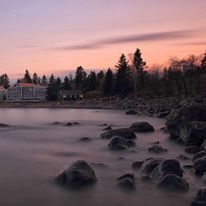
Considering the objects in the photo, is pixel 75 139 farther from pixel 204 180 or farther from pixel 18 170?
pixel 204 180

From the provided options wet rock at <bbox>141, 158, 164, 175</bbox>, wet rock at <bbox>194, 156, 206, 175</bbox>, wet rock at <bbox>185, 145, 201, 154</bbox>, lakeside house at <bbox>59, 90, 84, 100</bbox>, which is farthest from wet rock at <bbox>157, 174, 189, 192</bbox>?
lakeside house at <bbox>59, 90, 84, 100</bbox>

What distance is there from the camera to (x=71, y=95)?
12144 cm

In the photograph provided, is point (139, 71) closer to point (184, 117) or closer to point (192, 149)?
point (184, 117)

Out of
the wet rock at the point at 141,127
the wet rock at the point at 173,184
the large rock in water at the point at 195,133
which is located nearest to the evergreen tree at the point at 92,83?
the wet rock at the point at 141,127

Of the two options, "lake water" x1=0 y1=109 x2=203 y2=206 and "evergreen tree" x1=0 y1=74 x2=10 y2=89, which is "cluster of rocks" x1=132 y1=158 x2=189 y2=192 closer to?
"lake water" x1=0 y1=109 x2=203 y2=206

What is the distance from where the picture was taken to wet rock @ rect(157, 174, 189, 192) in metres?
13.8

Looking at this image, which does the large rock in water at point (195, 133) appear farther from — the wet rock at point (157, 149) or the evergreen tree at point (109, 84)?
the evergreen tree at point (109, 84)

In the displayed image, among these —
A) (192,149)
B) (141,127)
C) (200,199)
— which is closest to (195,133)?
(192,149)

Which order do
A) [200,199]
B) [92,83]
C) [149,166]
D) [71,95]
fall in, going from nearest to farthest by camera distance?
[200,199], [149,166], [92,83], [71,95]

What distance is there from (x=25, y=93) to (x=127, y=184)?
127974 millimetres

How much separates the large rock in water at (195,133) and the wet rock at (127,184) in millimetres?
9152

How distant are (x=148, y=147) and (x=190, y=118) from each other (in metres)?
4.00

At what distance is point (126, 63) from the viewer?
10594cm

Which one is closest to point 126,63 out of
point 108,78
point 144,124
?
point 108,78
